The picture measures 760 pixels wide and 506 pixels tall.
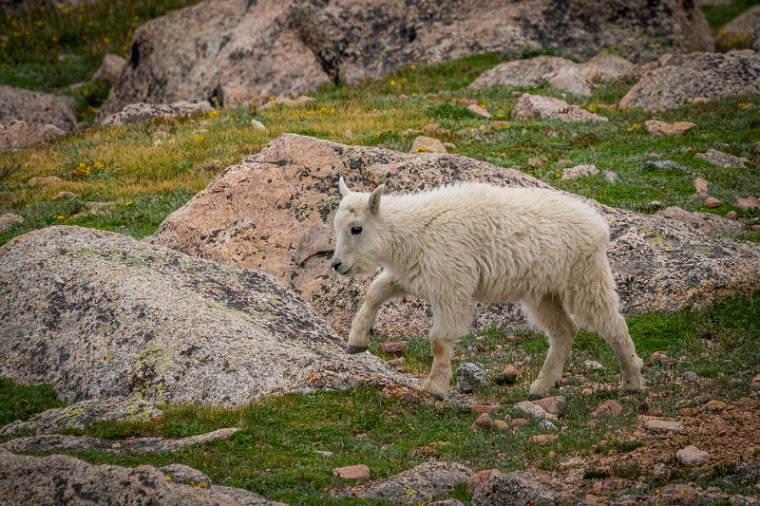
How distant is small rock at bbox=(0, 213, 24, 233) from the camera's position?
21156mm

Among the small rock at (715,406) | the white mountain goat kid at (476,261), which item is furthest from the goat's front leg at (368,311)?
the small rock at (715,406)

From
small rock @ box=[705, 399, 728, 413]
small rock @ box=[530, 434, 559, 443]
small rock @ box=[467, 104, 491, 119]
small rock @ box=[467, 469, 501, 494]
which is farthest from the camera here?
small rock @ box=[467, 104, 491, 119]

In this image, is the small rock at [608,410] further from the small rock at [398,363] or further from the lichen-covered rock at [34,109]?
the lichen-covered rock at [34,109]

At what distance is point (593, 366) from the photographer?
14.3 meters

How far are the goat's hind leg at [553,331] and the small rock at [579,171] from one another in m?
9.53

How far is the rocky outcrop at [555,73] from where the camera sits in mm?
32844

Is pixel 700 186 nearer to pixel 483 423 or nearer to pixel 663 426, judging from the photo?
pixel 663 426

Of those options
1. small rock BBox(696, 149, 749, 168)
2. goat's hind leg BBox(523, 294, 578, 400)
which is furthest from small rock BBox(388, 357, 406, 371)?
small rock BBox(696, 149, 749, 168)

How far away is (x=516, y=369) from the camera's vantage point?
573 inches

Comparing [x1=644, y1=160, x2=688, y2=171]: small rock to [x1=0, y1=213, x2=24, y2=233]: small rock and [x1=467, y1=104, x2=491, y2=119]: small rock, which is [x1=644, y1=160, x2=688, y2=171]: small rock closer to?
[x1=467, y1=104, x2=491, y2=119]: small rock

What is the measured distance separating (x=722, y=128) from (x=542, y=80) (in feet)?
27.2

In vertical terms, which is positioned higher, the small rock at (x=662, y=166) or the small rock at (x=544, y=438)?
the small rock at (x=544, y=438)

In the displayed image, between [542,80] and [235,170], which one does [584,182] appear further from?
[542,80]

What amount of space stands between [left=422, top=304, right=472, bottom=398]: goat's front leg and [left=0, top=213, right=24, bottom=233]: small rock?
40.1 feet
